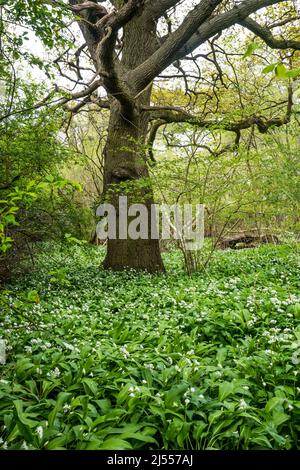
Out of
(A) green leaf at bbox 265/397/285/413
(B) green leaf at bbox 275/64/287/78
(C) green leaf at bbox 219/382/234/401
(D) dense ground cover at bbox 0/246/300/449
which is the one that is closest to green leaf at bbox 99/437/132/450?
(D) dense ground cover at bbox 0/246/300/449

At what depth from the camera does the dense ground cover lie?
192 cm

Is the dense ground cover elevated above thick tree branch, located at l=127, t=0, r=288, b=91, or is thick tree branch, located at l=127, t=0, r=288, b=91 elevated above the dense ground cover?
thick tree branch, located at l=127, t=0, r=288, b=91

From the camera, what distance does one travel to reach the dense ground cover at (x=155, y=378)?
1.92m

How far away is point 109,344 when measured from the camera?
3244 mm

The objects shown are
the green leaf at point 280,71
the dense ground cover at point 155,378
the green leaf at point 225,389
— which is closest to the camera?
the green leaf at point 280,71

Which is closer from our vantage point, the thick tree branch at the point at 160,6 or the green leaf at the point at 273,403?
the green leaf at the point at 273,403

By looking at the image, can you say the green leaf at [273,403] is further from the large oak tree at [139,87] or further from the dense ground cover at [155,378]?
the large oak tree at [139,87]

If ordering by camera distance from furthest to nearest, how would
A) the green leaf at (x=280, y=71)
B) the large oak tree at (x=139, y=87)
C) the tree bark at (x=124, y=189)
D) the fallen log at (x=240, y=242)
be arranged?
the fallen log at (x=240, y=242) < the tree bark at (x=124, y=189) < the large oak tree at (x=139, y=87) < the green leaf at (x=280, y=71)

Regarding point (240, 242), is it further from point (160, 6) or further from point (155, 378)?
point (155, 378)

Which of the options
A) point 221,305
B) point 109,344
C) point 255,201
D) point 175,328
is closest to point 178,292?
point 221,305

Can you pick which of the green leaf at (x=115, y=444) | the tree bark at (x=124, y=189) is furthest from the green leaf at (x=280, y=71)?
the tree bark at (x=124, y=189)

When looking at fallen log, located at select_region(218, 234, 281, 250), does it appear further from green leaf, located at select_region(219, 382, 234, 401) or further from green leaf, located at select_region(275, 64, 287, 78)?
green leaf, located at select_region(275, 64, 287, 78)

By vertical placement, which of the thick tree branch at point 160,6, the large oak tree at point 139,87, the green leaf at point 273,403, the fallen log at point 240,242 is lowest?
the green leaf at point 273,403
